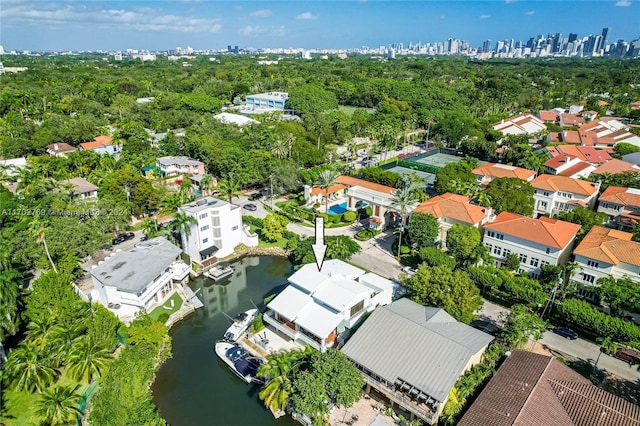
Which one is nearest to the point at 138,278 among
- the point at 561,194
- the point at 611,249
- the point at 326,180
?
the point at 326,180

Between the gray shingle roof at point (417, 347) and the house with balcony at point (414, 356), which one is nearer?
the house with balcony at point (414, 356)

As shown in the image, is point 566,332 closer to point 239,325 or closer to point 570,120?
point 239,325

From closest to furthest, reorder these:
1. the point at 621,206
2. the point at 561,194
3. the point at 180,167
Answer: the point at 621,206
the point at 561,194
the point at 180,167

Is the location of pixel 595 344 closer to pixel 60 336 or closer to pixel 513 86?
pixel 60 336

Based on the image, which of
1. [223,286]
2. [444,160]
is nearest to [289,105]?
[444,160]

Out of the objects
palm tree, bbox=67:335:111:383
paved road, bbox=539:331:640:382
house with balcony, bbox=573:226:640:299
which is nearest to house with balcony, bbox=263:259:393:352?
palm tree, bbox=67:335:111:383

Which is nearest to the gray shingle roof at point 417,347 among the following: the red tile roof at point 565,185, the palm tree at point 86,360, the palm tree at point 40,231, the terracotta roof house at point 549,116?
the palm tree at point 86,360

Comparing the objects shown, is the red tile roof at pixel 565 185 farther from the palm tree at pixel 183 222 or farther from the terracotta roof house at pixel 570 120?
the terracotta roof house at pixel 570 120
